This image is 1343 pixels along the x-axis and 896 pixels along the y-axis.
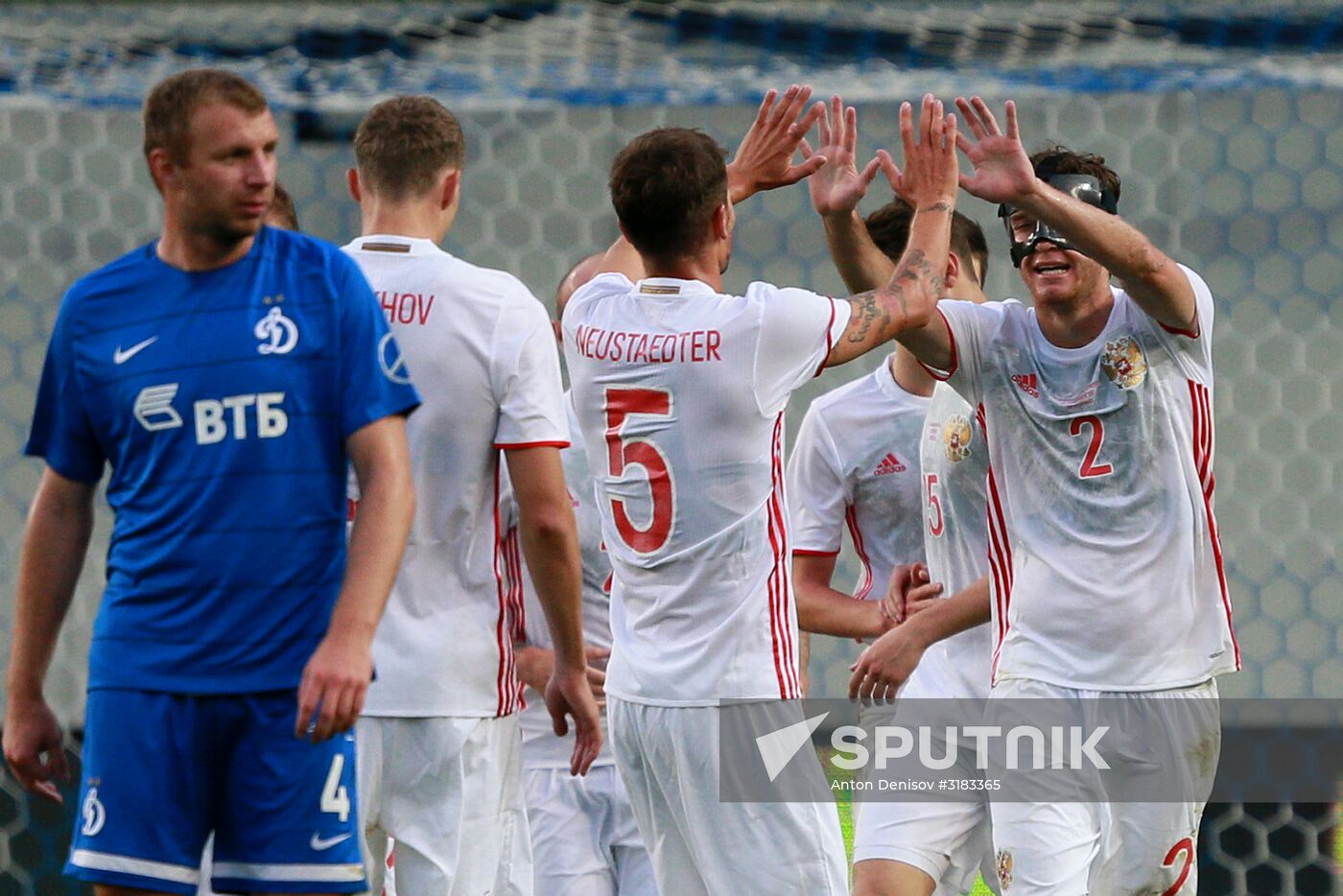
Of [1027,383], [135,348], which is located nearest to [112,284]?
[135,348]

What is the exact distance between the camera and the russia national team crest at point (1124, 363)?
3389mm

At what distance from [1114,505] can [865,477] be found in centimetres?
76

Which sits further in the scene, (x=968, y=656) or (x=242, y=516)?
(x=968, y=656)

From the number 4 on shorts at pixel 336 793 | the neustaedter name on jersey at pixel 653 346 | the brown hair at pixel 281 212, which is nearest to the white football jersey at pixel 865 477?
the neustaedter name on jersey at pixel 653 346

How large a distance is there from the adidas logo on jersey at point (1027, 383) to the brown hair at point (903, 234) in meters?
0.58

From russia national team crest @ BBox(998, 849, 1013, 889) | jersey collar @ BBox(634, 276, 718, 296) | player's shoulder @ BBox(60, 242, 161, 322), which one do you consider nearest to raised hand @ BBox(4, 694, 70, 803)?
player's shoulder @ BBox(60, 242, 161, 322)

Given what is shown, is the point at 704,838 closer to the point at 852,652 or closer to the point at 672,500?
the point at 672,500

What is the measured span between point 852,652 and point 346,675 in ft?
10.2

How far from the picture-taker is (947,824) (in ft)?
12.3

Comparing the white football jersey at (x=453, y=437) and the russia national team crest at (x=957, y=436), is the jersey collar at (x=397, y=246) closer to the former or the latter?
the white football jersey at (x=453, y=437)

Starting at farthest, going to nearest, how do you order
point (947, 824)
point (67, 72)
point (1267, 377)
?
point (1267, 377), point (67, 72), point (947, 824)

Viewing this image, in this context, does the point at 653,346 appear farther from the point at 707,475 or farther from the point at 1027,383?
the point at 1027,383

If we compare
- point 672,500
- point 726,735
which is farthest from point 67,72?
point 726,735

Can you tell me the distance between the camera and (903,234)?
13.4ft
